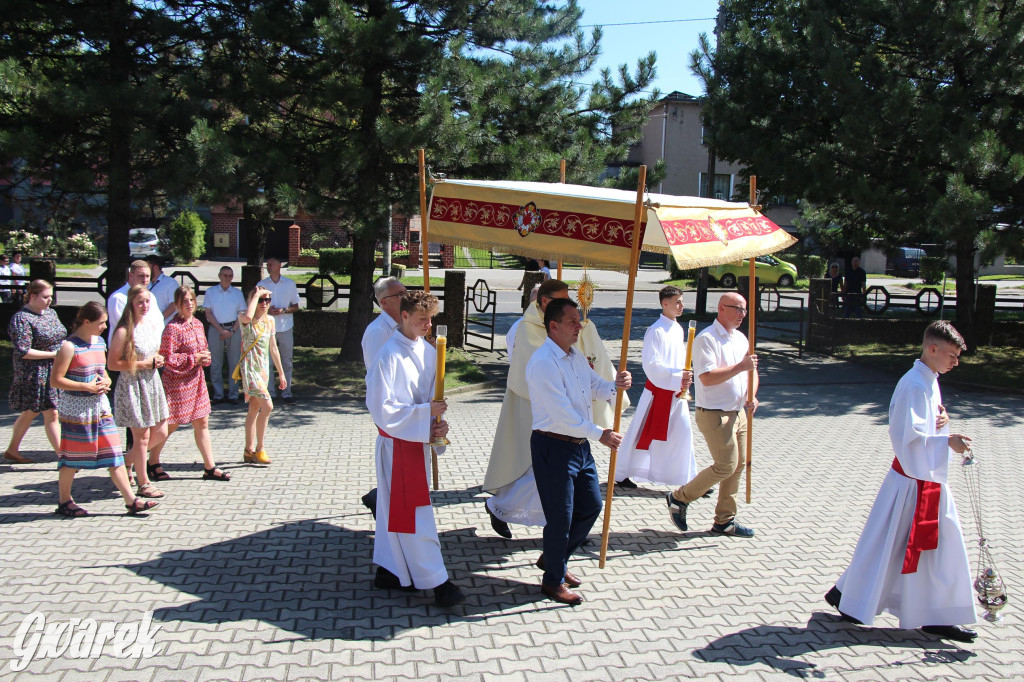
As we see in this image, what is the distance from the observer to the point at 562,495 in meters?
4.85

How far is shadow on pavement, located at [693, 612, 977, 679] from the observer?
14.3 ft

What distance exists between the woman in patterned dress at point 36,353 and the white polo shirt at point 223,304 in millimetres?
3287

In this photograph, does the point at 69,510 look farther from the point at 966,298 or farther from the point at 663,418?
the point at 966,298

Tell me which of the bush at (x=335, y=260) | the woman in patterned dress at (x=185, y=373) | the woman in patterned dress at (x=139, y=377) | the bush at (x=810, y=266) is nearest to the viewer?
the woman in patterned dress at (x=139, y=377)

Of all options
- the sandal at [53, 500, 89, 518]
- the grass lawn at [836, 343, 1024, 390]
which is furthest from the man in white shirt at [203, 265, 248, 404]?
the grass lawn at [836, 343, 1024, 390]

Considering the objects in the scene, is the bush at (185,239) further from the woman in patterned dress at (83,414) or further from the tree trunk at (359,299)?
the woman in patterned dress at (83,414)

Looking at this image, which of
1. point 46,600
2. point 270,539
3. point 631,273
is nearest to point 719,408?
point 631,273

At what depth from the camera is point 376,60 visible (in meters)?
10.6

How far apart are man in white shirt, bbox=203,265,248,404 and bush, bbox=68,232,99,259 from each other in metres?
26.8

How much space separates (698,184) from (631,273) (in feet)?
131

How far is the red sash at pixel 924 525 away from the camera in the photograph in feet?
15.0

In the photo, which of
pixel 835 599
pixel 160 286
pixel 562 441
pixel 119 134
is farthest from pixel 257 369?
pixel 835 599

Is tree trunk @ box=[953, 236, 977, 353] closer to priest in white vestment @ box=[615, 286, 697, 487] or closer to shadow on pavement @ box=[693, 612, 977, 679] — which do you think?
priest in white vestment @ box=[615, 286, 697, 487]

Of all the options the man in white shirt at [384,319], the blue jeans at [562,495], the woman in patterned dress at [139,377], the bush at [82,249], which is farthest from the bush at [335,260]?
the blue jeans at [562,495]
